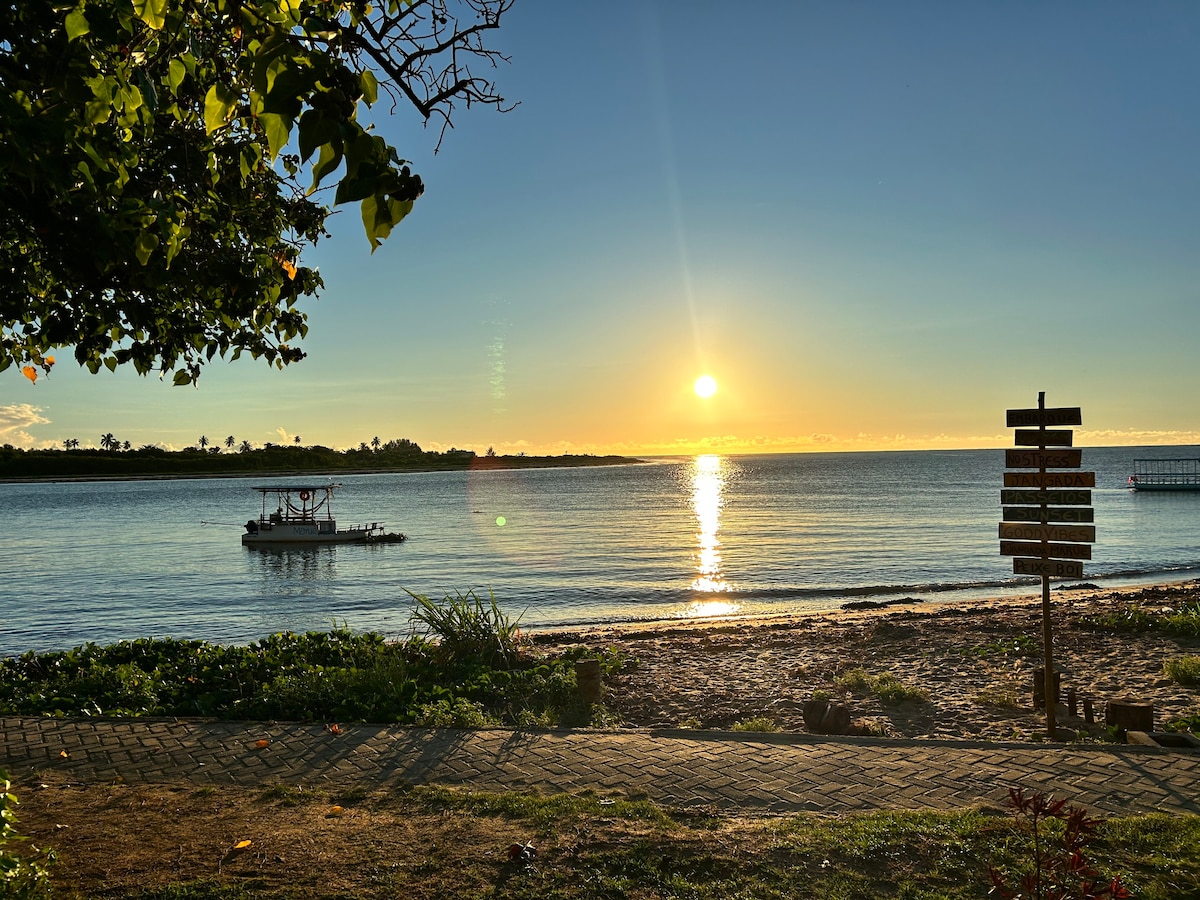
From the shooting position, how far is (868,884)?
172 inches

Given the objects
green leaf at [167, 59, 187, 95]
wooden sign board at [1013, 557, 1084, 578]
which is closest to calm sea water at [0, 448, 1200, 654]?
wooden sign board at [1013, 557, 1084, 578]

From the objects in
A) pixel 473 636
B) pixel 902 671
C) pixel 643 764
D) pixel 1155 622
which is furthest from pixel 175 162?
pixel 1155 622

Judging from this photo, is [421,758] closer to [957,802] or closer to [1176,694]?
[957,802]

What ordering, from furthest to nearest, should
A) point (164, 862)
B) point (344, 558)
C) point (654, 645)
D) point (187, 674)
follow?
point (344, 558) → point (654, 645) → point (187, 674) → point (164, 862)

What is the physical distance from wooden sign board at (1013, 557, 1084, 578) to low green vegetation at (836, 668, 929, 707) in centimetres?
326

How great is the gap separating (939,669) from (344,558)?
36.9 metres

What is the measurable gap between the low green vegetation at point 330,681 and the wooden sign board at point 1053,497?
5127 millimetres

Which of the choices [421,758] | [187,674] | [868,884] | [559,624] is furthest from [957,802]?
[559,624]

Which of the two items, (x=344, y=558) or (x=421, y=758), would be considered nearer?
(x=421, y=758)

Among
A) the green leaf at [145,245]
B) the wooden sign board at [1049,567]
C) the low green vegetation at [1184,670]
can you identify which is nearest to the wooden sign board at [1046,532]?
the wooden sign board at [1049,567]

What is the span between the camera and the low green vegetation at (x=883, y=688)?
35.2 ft

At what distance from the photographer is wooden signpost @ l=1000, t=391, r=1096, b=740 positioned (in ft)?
25.9

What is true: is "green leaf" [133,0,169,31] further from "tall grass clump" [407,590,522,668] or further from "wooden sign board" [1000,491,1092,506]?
"tall grass clump" [407,590,522,668]

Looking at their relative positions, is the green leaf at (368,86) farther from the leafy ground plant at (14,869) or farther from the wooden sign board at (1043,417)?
the wooden sign board at (1043,417)
